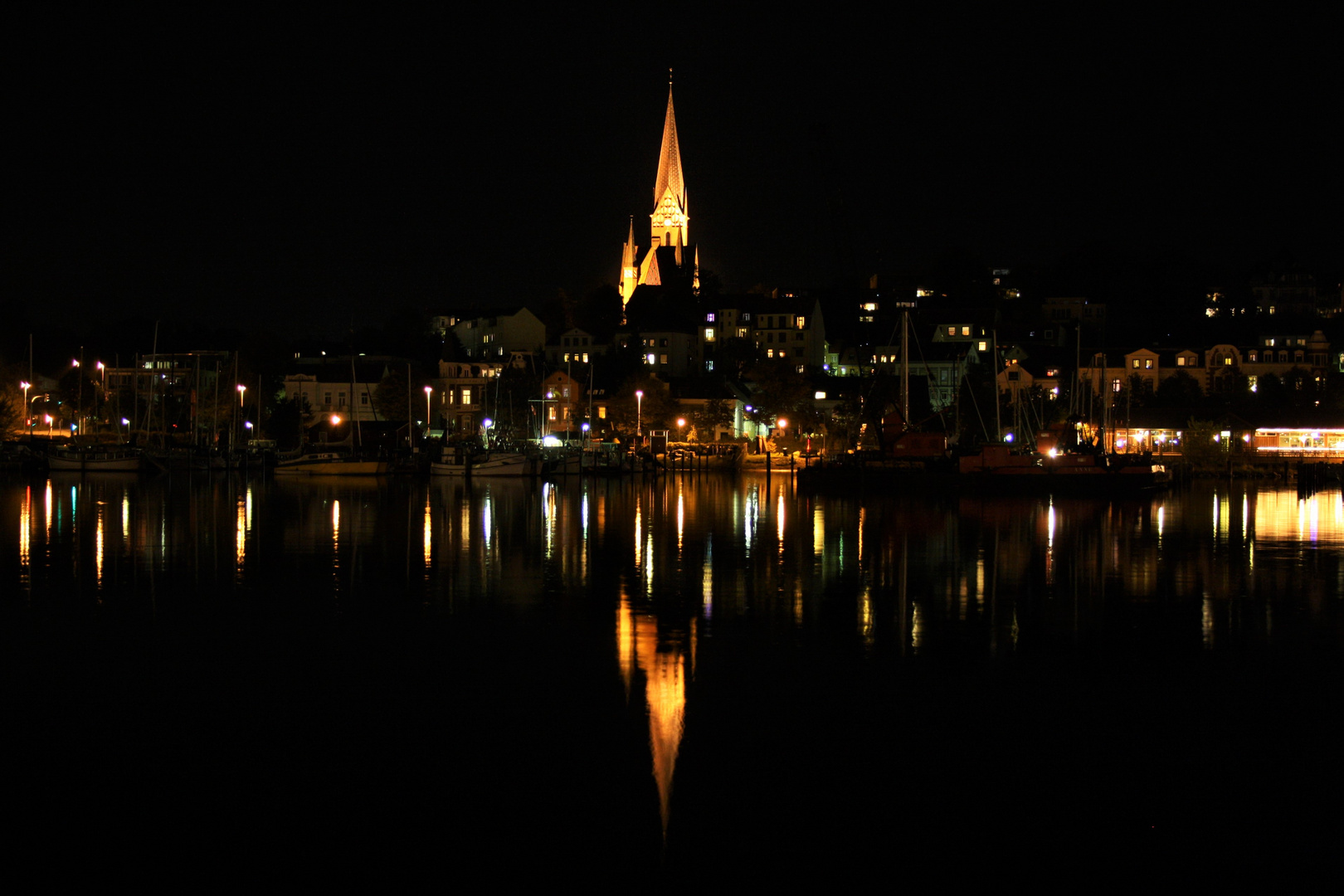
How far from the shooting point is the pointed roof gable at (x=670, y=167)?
165 metres

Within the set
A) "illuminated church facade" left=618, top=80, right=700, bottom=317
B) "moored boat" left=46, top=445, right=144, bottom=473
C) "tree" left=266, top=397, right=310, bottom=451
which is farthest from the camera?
"illuminated church facade" left=618, top=80, right=700, bottom=317

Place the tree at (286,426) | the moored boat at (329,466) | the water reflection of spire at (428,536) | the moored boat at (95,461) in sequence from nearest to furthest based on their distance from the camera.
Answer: the water reflection of spire at (428,536) → the moored boat at (329,466) → the moored boat at (95,461) → the tree at (286,426)

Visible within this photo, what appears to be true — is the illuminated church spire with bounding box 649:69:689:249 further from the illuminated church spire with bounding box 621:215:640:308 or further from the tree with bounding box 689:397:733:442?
the tree with bounding box 689:397:733:442

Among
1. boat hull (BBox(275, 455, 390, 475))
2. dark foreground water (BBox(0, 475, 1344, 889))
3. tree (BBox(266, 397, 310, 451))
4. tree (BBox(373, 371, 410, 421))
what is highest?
tree (BBox(373, 371, 410, 421))

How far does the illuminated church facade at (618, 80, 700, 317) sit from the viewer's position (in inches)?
5812

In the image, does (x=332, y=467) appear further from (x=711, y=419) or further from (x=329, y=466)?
(x=711, y=419)

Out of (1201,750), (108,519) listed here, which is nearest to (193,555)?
(108,519)

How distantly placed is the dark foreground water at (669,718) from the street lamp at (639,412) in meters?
55.7

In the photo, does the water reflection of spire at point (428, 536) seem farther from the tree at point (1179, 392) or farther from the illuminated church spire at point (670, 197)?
the illuminated church spire at point (670, 197)

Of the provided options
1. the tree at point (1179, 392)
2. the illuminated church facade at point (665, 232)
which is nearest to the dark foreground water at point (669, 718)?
the tree at point (1179, 392)

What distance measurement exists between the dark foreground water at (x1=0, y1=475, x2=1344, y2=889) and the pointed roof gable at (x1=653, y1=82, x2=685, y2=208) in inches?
5690

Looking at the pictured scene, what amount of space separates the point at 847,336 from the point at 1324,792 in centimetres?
10395

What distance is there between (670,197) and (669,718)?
15639cm

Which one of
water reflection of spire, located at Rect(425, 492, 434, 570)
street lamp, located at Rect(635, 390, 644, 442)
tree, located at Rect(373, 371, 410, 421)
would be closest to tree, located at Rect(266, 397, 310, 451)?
tree, located at Rect(373, 371, 410, 421)
